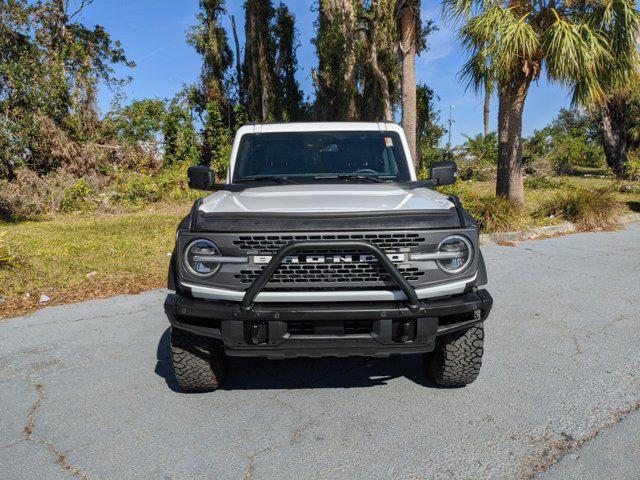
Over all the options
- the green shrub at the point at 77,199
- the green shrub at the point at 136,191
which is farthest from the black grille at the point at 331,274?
the green shrub at the point at 136,191

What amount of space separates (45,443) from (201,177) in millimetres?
2241

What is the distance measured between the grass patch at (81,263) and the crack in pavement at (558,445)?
4888 mm

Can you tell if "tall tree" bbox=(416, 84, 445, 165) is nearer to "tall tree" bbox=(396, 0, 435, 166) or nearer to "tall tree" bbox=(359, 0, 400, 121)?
"tall tree" bbox=(359, 0, 400, 121)

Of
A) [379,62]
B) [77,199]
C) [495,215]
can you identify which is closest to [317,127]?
[495,215]

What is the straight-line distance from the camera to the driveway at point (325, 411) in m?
2.62

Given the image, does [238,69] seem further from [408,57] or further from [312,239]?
[312,239]

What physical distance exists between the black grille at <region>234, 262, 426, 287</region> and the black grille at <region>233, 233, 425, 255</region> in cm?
11

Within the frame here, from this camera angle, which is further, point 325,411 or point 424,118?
point 424,118

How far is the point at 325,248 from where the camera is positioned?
9.14 ft

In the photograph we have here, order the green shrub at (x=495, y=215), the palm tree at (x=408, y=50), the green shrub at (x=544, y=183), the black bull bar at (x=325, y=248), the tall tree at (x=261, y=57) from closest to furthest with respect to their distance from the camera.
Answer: the black bull bar at (x=325, y=248) → the green shrub at (x=495, y=215) → the palm tree at (x=408, y=50) → the green shrub at (x=544, y=183) → the tall tree at (x=261, y=57)

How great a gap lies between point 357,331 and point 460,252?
741 millimetres

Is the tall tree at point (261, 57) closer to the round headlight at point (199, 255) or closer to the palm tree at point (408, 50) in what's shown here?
the palm tree at point (408, 50)

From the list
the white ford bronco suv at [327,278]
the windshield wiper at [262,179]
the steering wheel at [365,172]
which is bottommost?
the white ford bronco suv at [327,278]

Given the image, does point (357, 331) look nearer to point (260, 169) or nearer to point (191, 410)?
point (191, 410)
